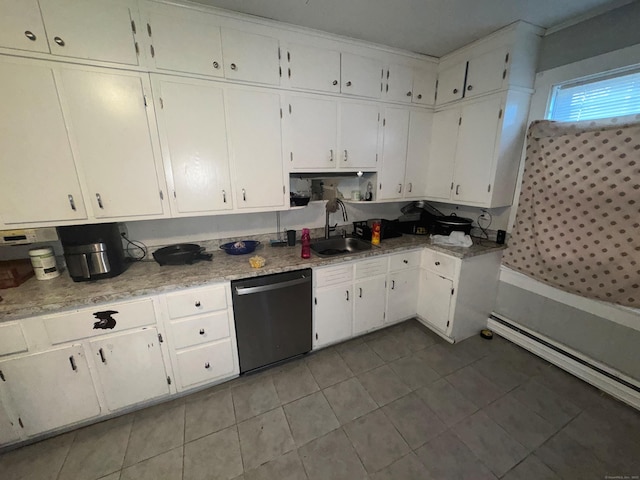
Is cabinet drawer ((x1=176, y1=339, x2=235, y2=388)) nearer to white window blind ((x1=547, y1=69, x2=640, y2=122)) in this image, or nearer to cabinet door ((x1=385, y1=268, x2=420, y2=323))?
cabinet door ((x1=385, y1=268, x2=420, y2=323))

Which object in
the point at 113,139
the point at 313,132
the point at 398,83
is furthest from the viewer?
the point at 398,83

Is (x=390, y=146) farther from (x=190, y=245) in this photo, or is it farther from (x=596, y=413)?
(x=596, y=413)

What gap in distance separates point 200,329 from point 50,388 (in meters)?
0.86

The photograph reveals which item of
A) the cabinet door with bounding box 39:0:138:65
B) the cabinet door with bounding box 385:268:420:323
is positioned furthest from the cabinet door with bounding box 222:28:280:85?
the cabinet door with bounding box 385:268:420:323

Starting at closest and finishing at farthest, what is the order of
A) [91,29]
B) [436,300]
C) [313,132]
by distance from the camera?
1. [91,29]
2. [313,132]
3. [436,300]

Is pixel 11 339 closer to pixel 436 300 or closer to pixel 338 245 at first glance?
pixel 338 245

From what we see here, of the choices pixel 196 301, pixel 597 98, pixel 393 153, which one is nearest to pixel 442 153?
pixel 393 153

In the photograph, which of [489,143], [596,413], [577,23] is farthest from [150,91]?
[596,413]

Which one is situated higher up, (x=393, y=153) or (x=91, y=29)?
(x=91, y=29)

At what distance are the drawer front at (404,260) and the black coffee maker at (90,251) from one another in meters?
2.24

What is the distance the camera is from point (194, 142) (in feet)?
5.88

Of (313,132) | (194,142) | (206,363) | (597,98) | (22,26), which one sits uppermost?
(22,26)

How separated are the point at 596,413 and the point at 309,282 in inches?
87.4

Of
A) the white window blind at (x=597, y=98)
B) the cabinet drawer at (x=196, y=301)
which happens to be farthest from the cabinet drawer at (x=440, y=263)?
the cabinet drawer at (x=196, y=301)
